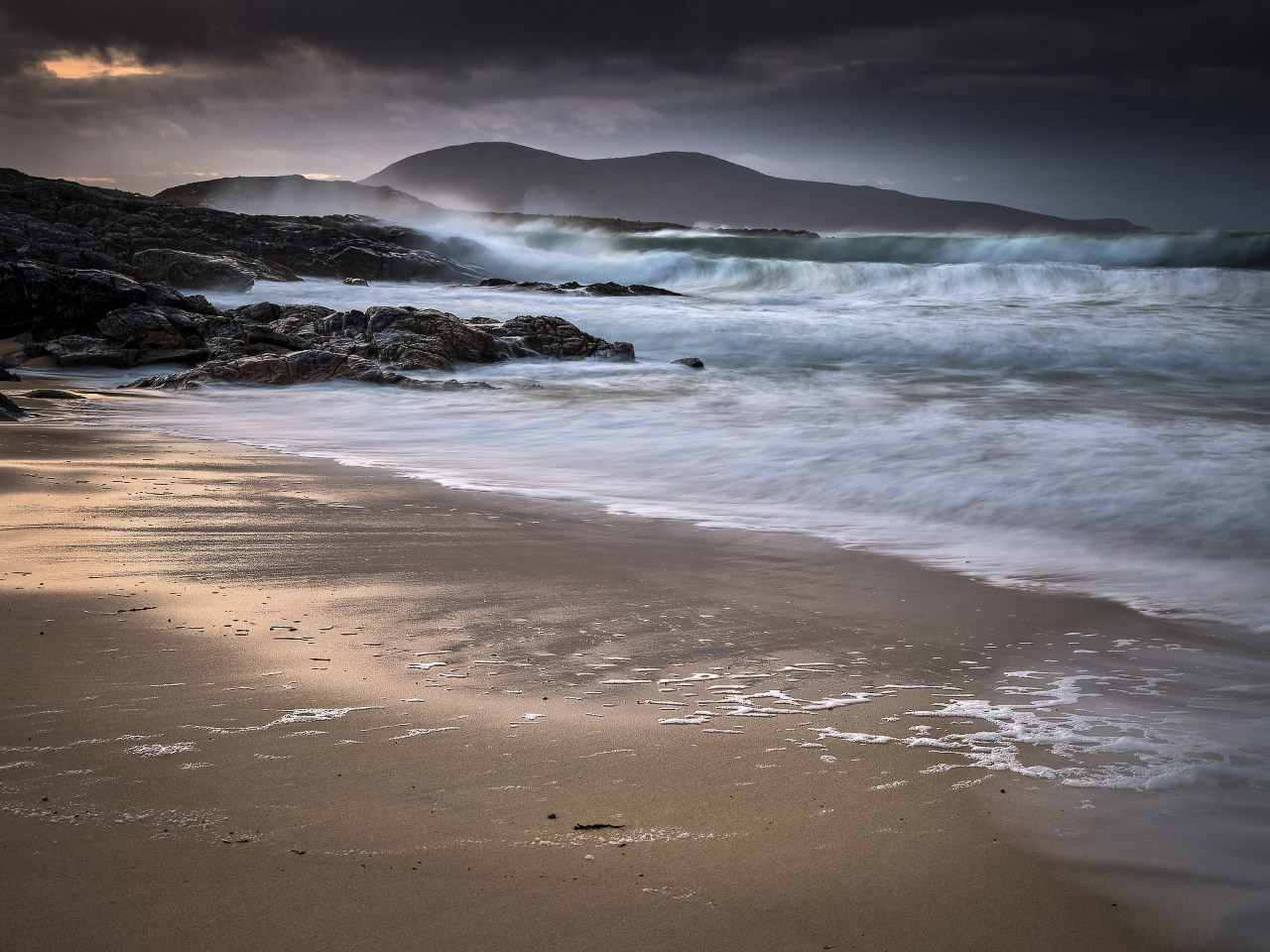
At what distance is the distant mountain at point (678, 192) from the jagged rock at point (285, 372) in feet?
235

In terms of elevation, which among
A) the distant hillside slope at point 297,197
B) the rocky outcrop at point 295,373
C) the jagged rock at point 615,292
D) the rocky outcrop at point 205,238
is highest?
the distant hillside slope at point 297,197

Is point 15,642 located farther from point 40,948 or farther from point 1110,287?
point 1110,287

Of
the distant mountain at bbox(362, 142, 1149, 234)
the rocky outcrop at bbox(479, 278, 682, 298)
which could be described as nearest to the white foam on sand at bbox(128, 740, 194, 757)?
the rocky outcrop at bbox(479, 278, 682, 298)

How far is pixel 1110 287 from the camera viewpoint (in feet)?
69.5

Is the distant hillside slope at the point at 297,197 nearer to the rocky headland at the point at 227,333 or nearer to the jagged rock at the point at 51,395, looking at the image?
the rocky headland at the point at 227,333

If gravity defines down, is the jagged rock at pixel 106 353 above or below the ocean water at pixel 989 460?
above

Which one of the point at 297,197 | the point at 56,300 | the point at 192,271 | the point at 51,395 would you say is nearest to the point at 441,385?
the point at 51,395

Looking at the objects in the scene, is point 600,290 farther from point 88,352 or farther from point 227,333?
point 88,352

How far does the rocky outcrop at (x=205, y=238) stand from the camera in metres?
19.7

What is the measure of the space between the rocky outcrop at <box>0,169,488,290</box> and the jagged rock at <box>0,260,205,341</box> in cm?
709

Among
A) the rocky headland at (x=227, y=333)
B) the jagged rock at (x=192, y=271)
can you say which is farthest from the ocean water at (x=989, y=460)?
the jagged rock at (x=192, y=271)

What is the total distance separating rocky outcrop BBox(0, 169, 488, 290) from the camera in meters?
19.7

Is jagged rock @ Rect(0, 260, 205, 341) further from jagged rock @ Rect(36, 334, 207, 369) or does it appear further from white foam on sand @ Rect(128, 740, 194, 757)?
white foam on sand @ Rect(128, 740, 194, 757)

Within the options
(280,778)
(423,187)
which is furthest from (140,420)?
(423,187)
